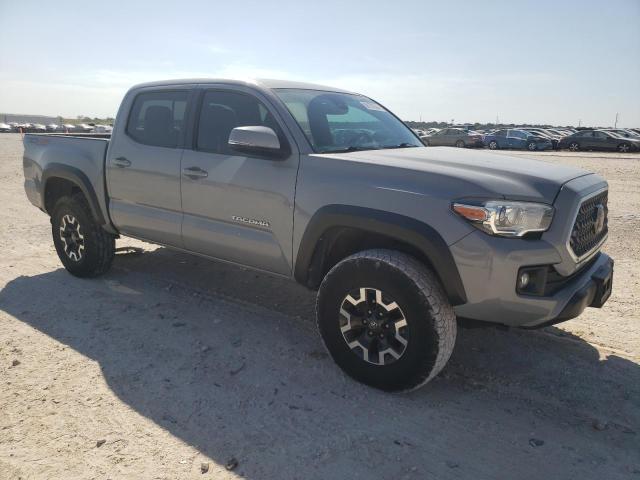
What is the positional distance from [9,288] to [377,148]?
3.70 metres

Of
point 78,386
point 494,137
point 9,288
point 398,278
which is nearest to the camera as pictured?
point 398,278

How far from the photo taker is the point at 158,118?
175 inches

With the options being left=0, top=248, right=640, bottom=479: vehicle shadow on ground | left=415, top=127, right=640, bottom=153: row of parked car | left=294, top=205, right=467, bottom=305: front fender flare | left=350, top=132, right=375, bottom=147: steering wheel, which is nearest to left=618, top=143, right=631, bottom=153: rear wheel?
left=415, top=127, right=640, bottom=153: row of parked car

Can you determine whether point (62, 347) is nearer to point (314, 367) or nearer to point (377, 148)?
point (314, 367)

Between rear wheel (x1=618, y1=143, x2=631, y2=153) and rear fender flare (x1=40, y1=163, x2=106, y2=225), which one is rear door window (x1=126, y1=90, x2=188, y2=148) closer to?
rear fender flare (x1=40, y1=163, x2=106, y2=225)

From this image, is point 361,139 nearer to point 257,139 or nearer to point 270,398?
point 257,139

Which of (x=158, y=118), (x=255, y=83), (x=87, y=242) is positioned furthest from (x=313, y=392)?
(x=87, y=242)

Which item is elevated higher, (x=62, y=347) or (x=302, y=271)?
(x=302, y=271)

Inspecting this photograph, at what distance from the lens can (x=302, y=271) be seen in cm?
348

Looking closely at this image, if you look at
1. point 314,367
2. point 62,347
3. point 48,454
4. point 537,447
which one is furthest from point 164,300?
point 537,447

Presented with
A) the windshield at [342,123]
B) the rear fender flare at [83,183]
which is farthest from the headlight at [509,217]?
the rear fender flare at [83,183]

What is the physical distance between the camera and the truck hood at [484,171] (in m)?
2.77

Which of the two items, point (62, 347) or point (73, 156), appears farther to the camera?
point (73, 156)

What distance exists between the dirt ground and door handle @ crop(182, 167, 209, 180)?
118 cm
